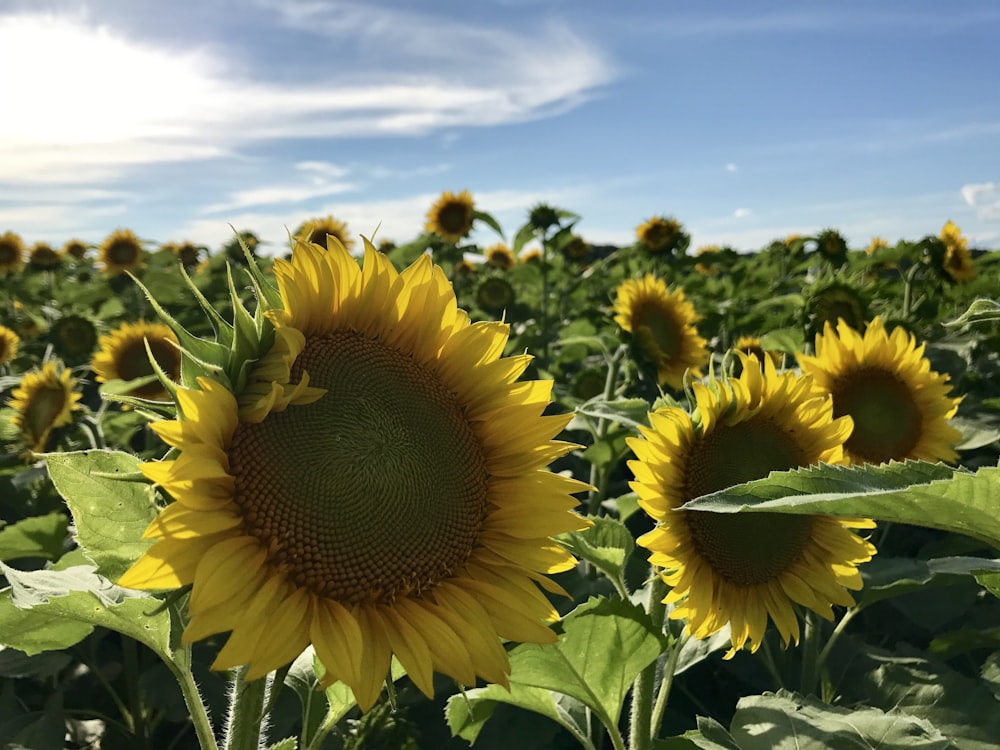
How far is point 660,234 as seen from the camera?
307 inches

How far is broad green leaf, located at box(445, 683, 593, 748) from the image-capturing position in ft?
6.27

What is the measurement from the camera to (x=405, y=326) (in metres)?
1.55

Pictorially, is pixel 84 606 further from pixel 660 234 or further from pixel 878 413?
pixel 660 234

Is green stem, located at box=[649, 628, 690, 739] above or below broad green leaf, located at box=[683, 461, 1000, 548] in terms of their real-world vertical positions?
below

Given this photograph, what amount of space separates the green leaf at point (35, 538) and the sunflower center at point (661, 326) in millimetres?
2865

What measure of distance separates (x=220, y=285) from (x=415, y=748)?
6.41m

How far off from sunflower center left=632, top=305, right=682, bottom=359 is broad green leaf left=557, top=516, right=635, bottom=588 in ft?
8.12

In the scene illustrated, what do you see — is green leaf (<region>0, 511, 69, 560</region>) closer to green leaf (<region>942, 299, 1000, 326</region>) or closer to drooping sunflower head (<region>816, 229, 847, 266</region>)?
green leaf (<region>942, 299, 1000, 326</region>)

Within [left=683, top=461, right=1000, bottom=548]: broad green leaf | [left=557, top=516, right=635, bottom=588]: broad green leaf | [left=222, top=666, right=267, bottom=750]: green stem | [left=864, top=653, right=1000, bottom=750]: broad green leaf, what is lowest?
[left=864, top=653, right=1000, bottom=750]: broad green leaf

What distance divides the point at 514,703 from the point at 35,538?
5.79ft

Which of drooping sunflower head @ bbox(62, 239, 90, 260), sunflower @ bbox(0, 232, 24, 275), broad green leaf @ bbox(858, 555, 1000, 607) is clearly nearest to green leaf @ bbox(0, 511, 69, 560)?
broad green leaf @ bbox(858, 555, 1000, 607)

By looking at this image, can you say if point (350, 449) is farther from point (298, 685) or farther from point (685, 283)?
point (685, 283)

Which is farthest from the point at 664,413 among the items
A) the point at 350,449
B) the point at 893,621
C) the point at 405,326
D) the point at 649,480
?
the point at 893,621

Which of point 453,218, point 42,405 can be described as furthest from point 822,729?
point 453,218
